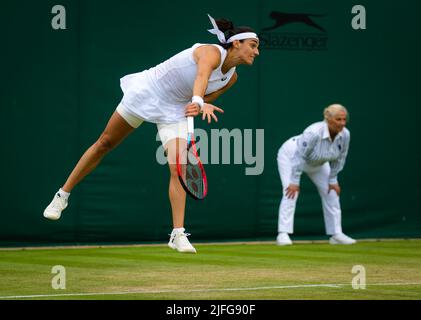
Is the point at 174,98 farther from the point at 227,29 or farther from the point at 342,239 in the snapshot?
the point at 342,239

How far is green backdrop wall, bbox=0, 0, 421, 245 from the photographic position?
35.6ft

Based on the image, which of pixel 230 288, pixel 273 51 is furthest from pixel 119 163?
pixel 230 288

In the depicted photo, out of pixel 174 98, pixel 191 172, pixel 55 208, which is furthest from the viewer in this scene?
pixel 55 208

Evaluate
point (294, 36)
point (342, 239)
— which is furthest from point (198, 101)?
point (294, 36)

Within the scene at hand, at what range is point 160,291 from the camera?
6.47 metres

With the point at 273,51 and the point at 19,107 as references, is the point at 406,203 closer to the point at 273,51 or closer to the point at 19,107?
the point at 273,51

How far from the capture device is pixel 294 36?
12047mm

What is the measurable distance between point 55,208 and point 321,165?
4.83 meters

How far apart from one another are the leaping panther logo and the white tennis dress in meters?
4.85

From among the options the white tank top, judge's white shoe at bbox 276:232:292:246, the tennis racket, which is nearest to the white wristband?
the tennis racket

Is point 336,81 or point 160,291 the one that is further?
point 336,81

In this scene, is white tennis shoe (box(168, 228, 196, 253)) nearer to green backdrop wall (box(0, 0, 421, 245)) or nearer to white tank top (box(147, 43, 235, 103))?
white tank top (box(147, 43, 235, 103))

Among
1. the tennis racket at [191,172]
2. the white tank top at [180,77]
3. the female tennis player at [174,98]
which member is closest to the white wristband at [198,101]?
the tennis racket at [191,172]

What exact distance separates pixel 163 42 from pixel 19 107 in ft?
6.37
